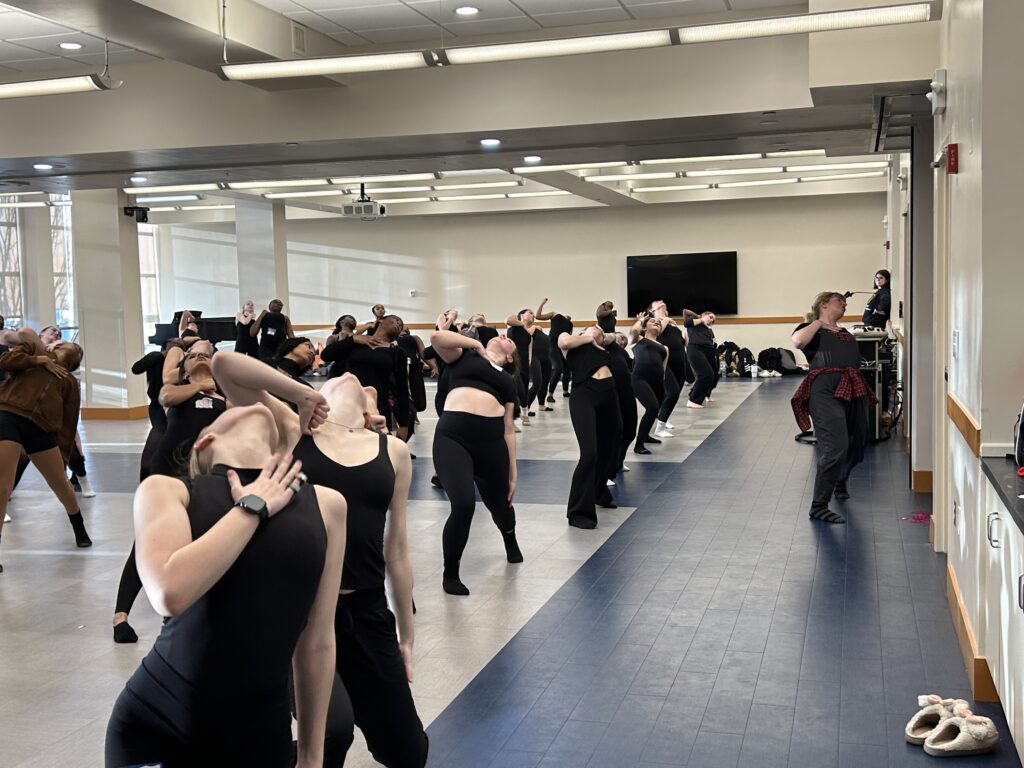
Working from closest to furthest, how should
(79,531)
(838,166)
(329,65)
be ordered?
(329,65) < (79,531) < (838,166)

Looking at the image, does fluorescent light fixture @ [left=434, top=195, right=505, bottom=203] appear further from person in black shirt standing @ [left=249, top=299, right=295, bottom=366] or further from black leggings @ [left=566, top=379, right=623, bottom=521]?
black leggings @ [left=566, top=379, right=623, bottom=521]

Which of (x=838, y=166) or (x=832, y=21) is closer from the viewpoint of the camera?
(x=832, y=21)

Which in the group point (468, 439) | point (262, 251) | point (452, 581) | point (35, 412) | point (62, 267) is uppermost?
point (262, 251)

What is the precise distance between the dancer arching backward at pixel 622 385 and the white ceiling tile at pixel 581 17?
2593mm

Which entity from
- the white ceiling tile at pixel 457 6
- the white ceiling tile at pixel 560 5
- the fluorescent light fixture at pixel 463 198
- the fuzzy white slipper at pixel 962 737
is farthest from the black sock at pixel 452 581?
the fluorescent light fixture at pixel 463 198

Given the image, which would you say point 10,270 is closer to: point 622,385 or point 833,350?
point 622,385

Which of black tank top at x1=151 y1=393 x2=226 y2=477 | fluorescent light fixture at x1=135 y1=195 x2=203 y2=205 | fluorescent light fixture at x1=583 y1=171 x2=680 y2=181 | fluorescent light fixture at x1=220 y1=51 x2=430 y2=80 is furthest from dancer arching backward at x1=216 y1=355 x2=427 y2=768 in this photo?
fluorescent light fixture at x1=135 y1=195 x2=203 y2=205

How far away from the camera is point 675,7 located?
8.53 metres

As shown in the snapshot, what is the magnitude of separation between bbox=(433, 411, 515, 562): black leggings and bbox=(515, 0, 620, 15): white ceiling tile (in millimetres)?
3901

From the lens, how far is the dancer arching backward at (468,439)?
233 inches

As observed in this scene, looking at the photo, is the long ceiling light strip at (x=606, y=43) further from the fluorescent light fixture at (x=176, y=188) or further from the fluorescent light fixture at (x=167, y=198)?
the fluorescent light fixture at (x=167, y=198)

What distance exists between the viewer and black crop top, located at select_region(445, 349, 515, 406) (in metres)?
6.11

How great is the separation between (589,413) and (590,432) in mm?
137

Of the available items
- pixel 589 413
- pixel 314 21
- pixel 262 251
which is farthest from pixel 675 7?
pixel 262 251
